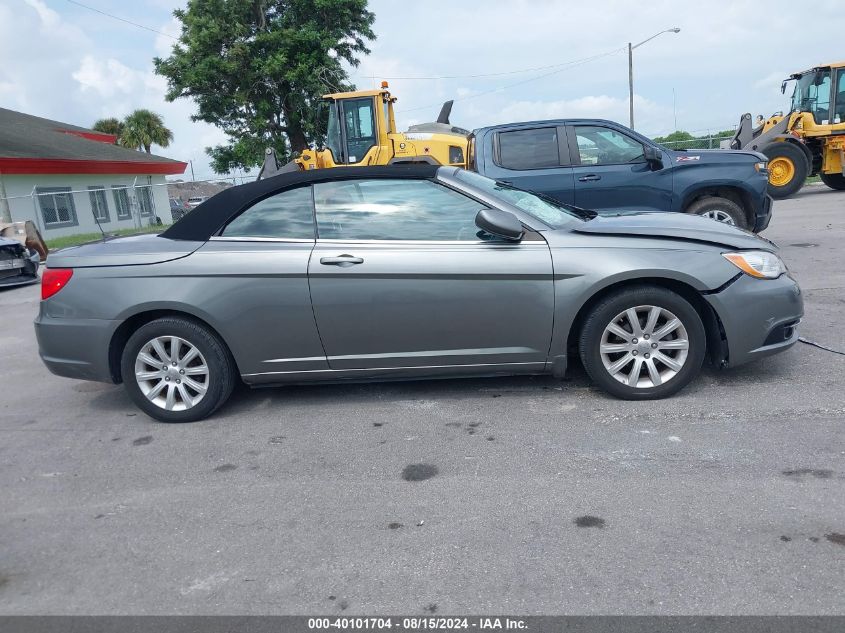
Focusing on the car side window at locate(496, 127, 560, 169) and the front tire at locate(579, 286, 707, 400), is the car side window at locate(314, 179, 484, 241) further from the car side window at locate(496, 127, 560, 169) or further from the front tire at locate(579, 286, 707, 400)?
the car side window at locate(496, 127, 560, 169)

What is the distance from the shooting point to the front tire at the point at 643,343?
4.20 metres

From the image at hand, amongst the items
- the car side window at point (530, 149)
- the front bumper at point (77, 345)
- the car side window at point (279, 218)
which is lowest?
the front bumper at point (77, 345)

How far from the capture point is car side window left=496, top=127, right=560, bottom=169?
8.45 m

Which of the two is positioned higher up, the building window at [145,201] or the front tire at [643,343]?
the building window at [145,201]

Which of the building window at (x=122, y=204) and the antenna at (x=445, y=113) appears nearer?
the antenna at (x=445, y=113)

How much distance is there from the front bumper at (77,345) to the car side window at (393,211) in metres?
1.60

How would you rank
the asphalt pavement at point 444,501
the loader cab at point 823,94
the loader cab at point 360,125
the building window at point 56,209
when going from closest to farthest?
the asphalt pavement at point 444,501
the loader cab at point 360,125
the loader cab at point 823,94
the building window at point 56,209

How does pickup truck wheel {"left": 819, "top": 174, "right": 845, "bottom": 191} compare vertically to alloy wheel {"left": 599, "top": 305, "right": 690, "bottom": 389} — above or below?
above

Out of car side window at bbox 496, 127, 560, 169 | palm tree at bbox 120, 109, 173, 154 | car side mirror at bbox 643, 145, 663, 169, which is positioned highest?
palm tree at bbox 120, 109, 173, 154

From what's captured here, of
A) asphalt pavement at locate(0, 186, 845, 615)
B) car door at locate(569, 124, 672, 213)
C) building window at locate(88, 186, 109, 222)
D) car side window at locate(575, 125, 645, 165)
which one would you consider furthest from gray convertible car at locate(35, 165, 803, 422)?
building window at locate(88, 186, 109, 222)

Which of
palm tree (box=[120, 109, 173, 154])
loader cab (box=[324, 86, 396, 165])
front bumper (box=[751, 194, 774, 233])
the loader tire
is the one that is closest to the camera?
front bumper (box=[751, 194, 774, 233])

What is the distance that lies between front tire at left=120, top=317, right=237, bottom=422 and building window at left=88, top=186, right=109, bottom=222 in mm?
24382

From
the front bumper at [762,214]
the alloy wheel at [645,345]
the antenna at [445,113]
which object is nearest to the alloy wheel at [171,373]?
the alloy wheel at [645,345]

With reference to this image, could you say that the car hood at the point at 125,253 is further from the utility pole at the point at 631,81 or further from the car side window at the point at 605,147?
the utility pole at the point at 631,81
